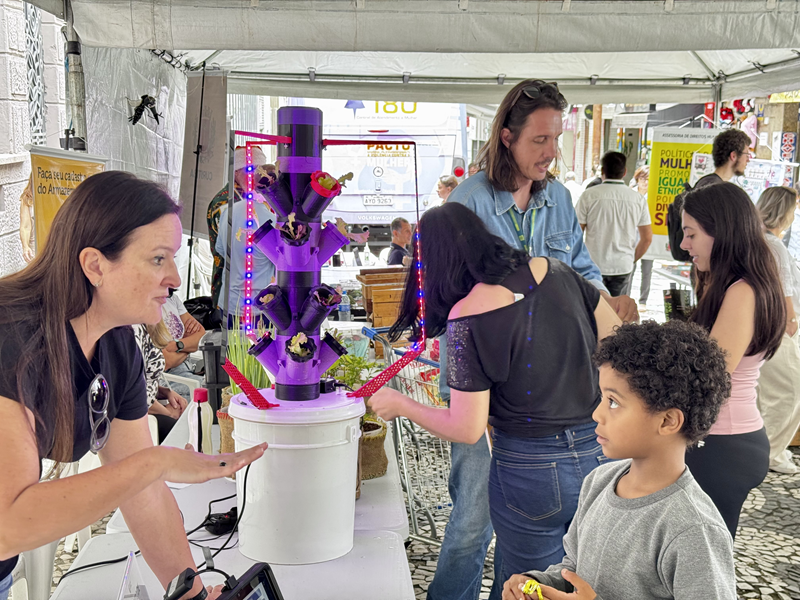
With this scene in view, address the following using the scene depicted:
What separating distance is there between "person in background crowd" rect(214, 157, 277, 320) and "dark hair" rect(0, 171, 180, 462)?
1.13 ft

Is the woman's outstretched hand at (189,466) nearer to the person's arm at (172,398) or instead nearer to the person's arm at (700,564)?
the person's arm at (700,564)

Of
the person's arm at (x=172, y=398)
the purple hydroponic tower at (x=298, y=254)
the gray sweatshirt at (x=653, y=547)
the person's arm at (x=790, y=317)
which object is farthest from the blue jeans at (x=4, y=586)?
the person's arm at (x=790, y=317)

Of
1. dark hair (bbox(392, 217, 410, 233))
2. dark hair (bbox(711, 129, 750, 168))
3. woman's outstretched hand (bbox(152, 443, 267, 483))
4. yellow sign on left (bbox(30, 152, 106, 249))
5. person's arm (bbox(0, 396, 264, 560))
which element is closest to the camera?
person's arm (bbox(0, 396, 264, 560))

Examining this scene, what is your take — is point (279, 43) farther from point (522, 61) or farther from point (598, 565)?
point (522, 61)

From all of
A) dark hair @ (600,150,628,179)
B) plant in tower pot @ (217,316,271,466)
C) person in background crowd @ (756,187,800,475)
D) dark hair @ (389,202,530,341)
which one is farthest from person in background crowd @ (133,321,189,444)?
dark hair @ (600,150,628,179)

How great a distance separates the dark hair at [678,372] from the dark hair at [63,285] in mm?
902

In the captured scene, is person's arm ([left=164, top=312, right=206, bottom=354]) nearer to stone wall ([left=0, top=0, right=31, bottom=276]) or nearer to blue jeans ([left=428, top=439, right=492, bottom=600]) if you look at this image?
stone wall ([left=0, top=0, right=31, bottom=276])

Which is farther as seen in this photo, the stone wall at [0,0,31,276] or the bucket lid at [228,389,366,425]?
the stone wall at [0,0,31,276]

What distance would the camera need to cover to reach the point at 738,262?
2115 millimetres

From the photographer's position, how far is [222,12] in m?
2.79

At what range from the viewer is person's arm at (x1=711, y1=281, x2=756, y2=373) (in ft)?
6.75

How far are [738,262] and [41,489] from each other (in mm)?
1875

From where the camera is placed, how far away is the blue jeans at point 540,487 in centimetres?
173

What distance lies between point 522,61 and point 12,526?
Answer: 5077 millimetres
